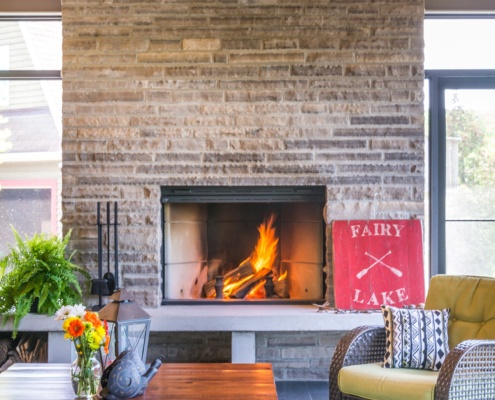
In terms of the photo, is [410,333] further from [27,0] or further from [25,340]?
[27,0]

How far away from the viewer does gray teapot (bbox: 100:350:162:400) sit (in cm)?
274

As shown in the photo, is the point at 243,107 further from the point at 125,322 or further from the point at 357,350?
the point at 125,322

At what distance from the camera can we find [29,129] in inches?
201

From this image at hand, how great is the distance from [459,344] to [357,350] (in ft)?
1.85

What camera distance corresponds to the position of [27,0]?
198 inches

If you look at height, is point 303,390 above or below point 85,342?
below

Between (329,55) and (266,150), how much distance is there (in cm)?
75

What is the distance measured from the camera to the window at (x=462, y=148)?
16.7 feet

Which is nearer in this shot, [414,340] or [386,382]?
[386,382]

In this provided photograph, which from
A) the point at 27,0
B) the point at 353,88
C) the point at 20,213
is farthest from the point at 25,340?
the point at 353,88

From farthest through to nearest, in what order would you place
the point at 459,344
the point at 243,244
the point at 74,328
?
the point at 243,244 → the point at 459,344 → the point at 74,328

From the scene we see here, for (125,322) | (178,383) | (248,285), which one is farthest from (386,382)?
(248,285)

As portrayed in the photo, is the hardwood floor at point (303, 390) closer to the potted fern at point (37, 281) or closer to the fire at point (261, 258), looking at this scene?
the fire at point (261, 258)

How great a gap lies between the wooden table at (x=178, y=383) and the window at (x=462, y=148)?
2.26 m
